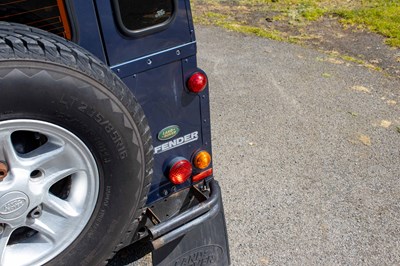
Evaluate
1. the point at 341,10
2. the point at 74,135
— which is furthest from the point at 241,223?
the point at 341,10

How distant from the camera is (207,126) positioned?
8.67 feet

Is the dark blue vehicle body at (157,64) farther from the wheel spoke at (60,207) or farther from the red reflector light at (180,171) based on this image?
the wheel spoke at (60,207)

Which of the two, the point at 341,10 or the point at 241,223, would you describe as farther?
the point at 341,10

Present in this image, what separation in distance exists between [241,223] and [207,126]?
1.02 m

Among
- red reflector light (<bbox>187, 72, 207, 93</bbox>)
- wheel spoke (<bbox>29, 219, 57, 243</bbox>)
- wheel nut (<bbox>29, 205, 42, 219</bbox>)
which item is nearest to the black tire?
wheel spoke (<bbox>29, 219, 57, 243</bbox>)

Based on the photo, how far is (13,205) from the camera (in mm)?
1878

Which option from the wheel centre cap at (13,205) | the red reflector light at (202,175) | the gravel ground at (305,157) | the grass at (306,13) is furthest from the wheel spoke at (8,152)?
the grass at (306,13)

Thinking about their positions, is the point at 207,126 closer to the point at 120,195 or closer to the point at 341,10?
the point at 120,195

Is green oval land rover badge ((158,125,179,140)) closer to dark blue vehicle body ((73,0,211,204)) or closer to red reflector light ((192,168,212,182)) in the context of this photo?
dark blue vehicle body ((73,0,211,204))

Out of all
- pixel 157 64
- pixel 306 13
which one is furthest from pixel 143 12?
pixel 306 13

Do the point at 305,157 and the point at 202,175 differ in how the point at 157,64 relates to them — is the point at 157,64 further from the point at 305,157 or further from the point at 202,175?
the point at 305,157

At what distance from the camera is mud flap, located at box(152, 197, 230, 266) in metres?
2.61

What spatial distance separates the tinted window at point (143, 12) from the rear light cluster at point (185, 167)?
0.77 meters

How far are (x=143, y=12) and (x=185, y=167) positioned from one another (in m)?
0.88
